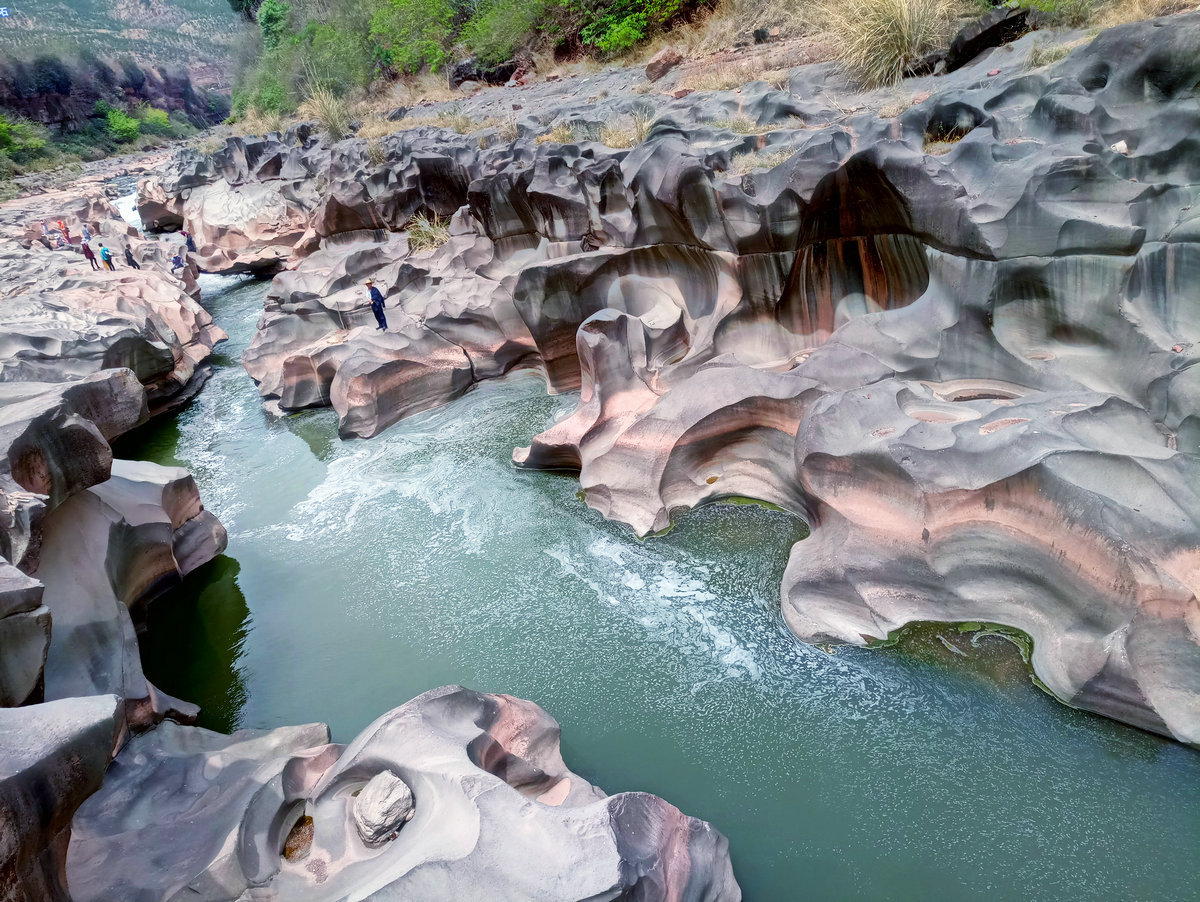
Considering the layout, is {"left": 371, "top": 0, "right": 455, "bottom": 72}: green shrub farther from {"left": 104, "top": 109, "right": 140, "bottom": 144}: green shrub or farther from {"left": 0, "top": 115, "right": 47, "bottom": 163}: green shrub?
{"left": 104, "top": 109, "right": 140, "bottom": 144}: green shrub

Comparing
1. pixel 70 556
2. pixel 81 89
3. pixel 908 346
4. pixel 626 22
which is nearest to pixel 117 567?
pixel 70 556

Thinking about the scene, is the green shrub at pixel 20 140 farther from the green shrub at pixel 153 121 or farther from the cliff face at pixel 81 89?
the green shrub at pixel 153 121

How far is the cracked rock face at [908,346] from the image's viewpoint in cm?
506

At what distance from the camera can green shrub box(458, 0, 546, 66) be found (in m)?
19.2

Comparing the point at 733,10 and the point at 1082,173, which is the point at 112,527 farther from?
the point at 733,10

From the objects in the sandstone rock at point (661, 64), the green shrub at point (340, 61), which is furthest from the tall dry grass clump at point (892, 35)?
the green shrub at point (340, 61)

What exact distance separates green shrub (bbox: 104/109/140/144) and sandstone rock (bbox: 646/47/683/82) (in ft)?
141

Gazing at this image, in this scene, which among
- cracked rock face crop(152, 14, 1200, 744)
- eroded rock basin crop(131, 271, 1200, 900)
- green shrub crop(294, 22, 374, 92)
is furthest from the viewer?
green shrub crop(294, 22, 374, 92)

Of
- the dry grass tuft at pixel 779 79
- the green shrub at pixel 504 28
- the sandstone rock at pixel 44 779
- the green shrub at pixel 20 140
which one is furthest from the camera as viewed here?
the green shrub at pixel 20 140

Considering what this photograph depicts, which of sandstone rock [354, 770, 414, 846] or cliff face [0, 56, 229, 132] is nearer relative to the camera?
sandstone rock [354, 770, 414, 846]

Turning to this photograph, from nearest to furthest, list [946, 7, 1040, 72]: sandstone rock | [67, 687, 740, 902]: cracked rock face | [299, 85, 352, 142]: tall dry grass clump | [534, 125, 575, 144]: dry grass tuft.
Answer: [67, 687, 740, 902]: cracked rock face
[946, 7, 1040, 72]: sandstone rock
[534, 125, 575, 144]: dry grass tuft
[299, 85, 352, 142]: tall dry grass clump

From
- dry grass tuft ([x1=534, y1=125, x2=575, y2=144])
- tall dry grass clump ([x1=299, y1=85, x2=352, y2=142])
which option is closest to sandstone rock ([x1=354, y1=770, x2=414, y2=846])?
dry grass tuft ([x1=534, y1=125, x2=575, y2=144])

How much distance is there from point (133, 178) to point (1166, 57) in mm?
40115

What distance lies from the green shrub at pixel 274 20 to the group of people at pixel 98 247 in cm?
1716
